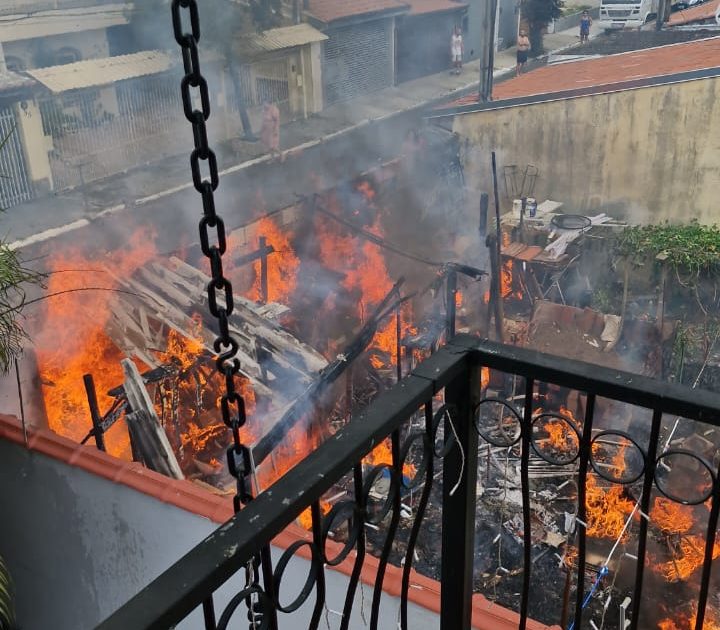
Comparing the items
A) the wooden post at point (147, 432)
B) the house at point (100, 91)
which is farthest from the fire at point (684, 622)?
the house at point (100, 91)

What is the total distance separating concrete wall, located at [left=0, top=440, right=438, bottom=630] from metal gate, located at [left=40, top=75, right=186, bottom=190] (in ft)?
48.2

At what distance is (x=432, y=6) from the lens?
30984mm

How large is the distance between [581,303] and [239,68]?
14.6 m

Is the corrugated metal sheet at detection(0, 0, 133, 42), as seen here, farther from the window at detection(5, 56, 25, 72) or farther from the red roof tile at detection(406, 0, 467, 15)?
the red roof tile at detection(406, 0, 467, 15)

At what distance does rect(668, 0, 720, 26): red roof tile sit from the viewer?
2656 cm

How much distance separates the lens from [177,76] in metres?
22.5

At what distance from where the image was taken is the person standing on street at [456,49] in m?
31.3

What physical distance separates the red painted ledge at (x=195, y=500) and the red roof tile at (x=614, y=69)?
13993mm

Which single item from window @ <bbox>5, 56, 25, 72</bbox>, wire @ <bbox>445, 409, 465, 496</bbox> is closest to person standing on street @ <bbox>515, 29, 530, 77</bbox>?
window @ <bbox>5, 56, 25, 72</bbox>

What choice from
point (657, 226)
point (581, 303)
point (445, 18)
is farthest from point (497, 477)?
point (445, 18)

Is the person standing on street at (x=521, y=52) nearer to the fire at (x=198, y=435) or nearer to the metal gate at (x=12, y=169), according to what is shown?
the metal gate at (x=12, y=169)

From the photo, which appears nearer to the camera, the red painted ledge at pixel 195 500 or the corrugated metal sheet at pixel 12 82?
the red painted ledge at pixel 195 500

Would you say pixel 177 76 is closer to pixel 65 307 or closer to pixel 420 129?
pixel 420 129

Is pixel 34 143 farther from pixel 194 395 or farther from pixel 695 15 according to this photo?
pixel 695 15
